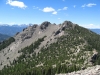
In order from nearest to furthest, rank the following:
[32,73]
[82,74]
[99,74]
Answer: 1. [99,74]
2. [82,74]
3. [32,73]

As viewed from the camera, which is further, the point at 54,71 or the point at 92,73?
the point at 54,71

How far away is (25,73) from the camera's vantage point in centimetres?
19962

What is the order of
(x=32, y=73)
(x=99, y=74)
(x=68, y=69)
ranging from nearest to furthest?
(x=99, y=74) < (x=68, y=69) < (x=32, y=73)

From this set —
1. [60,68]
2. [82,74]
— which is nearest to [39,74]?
[60,68]

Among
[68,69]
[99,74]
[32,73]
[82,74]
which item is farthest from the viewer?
[32,73]

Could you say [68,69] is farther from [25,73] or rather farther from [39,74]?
[25,73]

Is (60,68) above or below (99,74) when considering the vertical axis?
below

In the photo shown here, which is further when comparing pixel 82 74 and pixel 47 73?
pixel 47 73

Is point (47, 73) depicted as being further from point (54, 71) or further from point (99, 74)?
point (99, 74)

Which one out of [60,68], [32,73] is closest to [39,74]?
[32,73]

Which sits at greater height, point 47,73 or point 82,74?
point 82,74

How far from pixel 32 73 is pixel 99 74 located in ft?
398

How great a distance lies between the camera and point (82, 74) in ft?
303

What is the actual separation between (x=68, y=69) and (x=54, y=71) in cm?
1375
